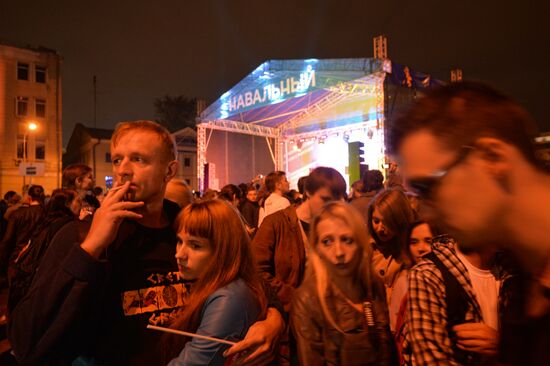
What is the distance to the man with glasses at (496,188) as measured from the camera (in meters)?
1.03

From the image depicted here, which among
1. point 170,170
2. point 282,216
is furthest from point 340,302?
point 282,216

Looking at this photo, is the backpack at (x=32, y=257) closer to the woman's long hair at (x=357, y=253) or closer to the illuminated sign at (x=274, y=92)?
the woman's long hair at (x=357, y=253)

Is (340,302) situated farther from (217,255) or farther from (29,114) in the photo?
(29,114)

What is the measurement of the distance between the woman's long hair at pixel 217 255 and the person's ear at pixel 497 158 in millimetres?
1295

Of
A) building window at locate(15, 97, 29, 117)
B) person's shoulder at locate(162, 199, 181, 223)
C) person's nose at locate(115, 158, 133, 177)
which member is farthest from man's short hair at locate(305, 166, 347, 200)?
building window at locate(15, 97, 29, 117)

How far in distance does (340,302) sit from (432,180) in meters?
1.55

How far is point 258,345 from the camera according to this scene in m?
1.81

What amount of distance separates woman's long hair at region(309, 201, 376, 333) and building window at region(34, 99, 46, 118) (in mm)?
34741

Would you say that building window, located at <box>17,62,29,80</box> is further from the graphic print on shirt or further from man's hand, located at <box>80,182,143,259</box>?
man's hand, located at <box>80,182,143,259</box>

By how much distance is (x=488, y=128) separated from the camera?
1.10 metres

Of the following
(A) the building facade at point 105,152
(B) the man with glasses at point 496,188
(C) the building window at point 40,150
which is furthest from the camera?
(A) the building facade at point 105,152

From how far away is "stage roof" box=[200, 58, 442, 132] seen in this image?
48.7ft

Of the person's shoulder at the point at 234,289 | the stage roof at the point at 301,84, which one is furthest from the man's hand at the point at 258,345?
the stage roof at the point at 301,84

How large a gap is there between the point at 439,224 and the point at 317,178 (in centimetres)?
285
